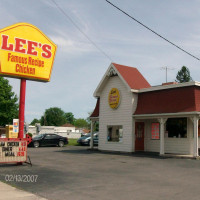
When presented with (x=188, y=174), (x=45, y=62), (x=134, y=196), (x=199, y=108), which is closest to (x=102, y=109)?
(x=199, y=108)

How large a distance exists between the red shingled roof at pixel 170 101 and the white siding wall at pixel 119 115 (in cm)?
80

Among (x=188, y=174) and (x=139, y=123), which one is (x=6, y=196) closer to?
(x=188, y=174)

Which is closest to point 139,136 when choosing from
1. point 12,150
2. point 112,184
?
point 12,150

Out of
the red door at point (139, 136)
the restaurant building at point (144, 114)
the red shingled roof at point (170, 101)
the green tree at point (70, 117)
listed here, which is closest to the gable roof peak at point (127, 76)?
the restaurant building at point (144, 114)

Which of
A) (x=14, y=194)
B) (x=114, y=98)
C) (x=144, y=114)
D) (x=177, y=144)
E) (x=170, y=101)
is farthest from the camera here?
(x=114, y=98)

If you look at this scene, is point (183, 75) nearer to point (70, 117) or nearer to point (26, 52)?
point (26, 52)

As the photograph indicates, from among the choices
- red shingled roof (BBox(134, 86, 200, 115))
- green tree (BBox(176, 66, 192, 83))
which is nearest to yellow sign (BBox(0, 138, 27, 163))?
red shingled roof (BBox(134, 86, 200, 115))

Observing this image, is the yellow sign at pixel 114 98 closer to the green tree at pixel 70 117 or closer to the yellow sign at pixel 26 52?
the yellow sign at pixel 26 52

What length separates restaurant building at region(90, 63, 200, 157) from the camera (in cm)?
1972

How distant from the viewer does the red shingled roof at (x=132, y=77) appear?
2347 cm

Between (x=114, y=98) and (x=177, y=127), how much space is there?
223 inches

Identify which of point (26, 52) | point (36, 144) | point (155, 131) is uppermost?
point (26, 52)

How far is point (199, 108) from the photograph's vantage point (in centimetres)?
1878

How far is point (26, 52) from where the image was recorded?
14914 millimetres
